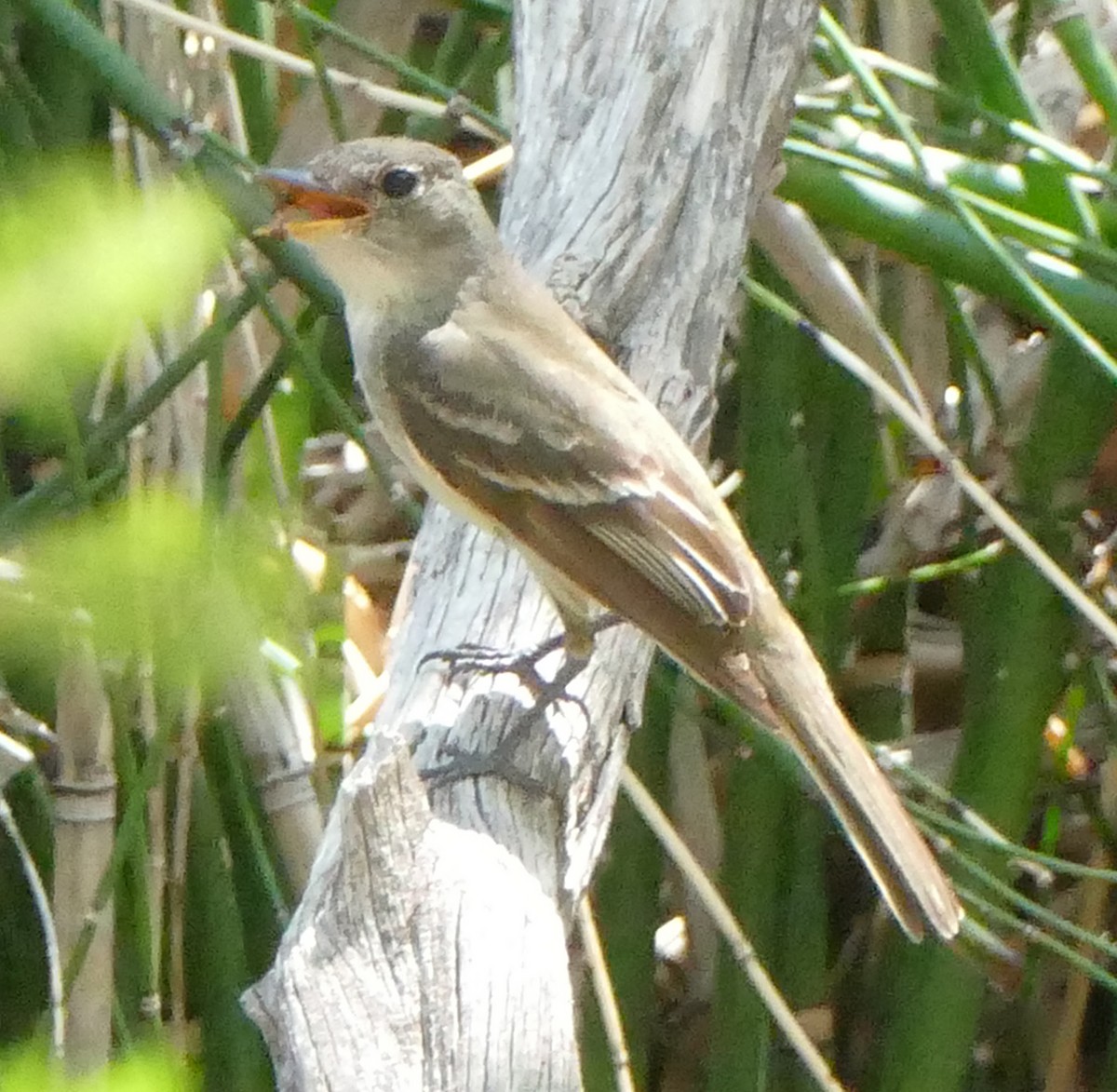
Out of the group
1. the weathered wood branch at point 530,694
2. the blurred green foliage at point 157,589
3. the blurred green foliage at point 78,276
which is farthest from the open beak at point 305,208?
the blurred green foliage at point 78,276

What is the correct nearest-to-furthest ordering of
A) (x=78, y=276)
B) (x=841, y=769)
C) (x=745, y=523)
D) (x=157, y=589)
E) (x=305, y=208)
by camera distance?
(x=78, y=276)
(x=157, y=589)
(x=841, y=769)
(x=305, y=208)
(x=745, y=523)

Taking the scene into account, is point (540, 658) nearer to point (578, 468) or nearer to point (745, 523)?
point (578, 468)

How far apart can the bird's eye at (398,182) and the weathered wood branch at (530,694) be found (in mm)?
121

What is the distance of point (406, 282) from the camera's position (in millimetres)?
2285

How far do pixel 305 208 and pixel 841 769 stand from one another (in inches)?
34.7

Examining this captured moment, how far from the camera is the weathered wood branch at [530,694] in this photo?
1.33 meters

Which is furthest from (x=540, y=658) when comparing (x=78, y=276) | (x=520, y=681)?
(x=78, y=276)

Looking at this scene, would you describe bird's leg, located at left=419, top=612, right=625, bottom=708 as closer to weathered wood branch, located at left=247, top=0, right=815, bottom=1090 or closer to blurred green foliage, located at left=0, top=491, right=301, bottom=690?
weathered wood branch, located at left=247, top=0, right=815, bottom=1090

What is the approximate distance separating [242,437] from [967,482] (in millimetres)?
850

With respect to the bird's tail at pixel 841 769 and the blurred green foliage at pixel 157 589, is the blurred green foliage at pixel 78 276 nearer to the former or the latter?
the blurred green foliage at pixel 157 589

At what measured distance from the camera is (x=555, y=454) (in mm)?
2146

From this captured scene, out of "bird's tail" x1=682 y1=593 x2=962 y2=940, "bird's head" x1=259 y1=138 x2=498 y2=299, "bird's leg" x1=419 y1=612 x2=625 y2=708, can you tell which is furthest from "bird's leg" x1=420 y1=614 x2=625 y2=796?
"bird's head" x1=259 y1=138 x2=498 y2=299

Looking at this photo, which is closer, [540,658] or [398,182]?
[540,658]

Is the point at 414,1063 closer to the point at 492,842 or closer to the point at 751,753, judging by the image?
the point at 492,842
